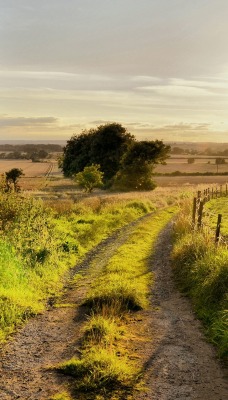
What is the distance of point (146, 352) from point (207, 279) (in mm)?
3968

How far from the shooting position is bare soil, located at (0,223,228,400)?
7703mm

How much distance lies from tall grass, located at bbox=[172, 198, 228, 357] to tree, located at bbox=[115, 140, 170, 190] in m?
43.1

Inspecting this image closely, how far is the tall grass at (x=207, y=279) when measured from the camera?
33.0 ft

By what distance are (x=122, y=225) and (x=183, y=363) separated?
1884 cm

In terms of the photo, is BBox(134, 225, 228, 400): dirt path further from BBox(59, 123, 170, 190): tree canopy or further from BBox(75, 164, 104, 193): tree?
BBox(59, 123, 170, 190): tree canopy

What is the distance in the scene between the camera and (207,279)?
12461 mm

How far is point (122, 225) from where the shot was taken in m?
27.5

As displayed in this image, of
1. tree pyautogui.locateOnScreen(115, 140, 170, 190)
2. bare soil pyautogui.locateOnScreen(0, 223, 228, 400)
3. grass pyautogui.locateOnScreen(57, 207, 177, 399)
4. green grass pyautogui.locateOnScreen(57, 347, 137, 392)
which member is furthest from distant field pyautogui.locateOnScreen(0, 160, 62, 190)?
green grass pyautogui.locateOnScreen(57, 347, 137, 392)

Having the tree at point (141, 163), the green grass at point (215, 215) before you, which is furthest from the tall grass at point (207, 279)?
the tree at point (141, 163)

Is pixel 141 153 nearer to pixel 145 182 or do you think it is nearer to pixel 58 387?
pixel 145 182

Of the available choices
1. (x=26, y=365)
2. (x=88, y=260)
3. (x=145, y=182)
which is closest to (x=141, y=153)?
(x=145, y=182)

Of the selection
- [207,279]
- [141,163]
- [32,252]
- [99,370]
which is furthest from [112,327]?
[141,163]

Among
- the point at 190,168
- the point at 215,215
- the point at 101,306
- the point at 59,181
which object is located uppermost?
the point at 190,168

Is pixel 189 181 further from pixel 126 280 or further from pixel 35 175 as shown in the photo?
pixel 126 280
